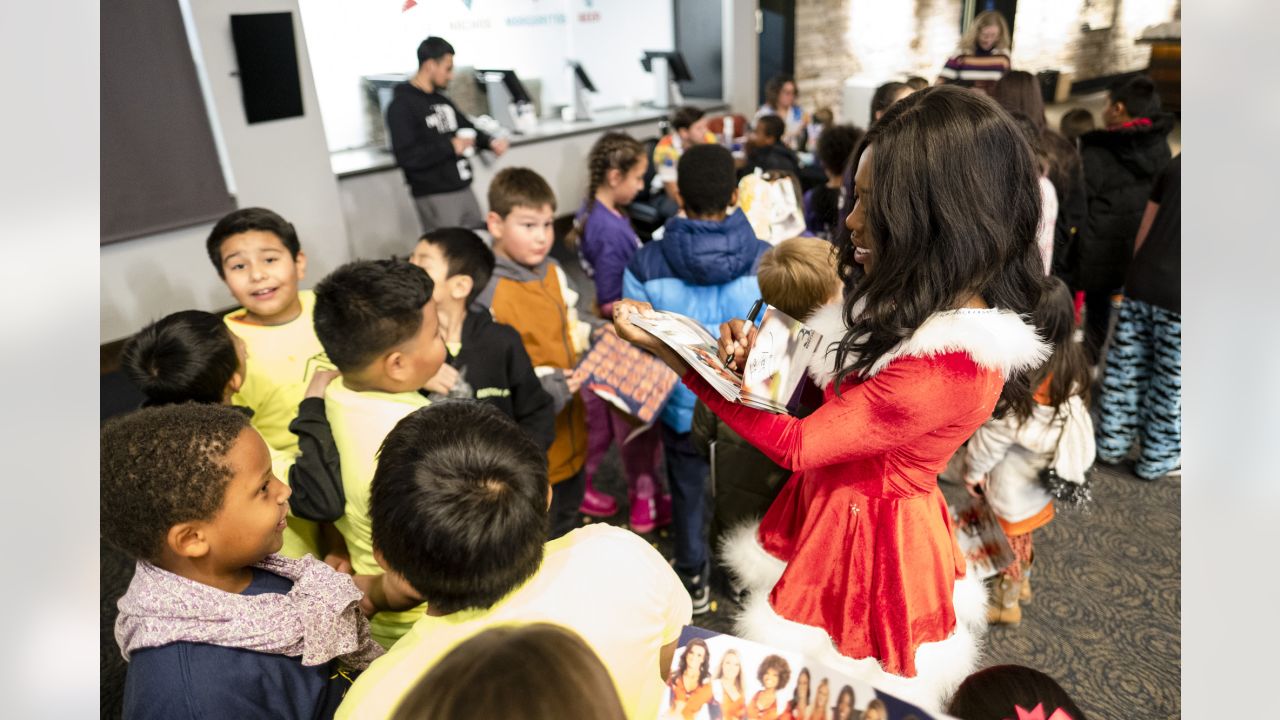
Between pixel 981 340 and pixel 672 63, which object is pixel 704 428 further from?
pixel 672 63

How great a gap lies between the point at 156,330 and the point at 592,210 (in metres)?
1.63

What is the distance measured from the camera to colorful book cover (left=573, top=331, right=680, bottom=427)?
78.0 inches

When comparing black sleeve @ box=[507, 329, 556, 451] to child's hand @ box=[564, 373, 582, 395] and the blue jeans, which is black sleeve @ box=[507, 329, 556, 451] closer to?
child's hand @ box=[564, 373, 582, 395]

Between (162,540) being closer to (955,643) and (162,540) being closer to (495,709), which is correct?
(495,709)

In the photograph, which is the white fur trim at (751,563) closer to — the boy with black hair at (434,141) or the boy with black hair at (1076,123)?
the boy with black hair at (1076,123)

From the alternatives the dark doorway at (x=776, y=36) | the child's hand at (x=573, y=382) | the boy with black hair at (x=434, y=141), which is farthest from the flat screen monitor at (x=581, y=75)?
the child's hand at (x=573, y=382)

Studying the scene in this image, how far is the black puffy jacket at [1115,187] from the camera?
329 cm

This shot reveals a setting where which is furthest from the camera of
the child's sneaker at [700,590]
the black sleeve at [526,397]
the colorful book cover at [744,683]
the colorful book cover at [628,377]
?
the child's sneaker at [700,590]

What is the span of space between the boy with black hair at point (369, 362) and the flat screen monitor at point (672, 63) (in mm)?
6072

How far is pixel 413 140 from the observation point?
15.4 ft

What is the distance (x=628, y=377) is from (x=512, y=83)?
4.71 metres

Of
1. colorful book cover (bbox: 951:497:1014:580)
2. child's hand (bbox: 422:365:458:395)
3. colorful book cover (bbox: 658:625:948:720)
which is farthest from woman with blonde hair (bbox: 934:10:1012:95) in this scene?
colorful book cover (bbox: 658:625:948:720)

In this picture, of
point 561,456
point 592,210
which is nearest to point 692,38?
point 592,210

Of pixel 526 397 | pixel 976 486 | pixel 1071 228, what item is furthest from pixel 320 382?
pixel 1071 228
